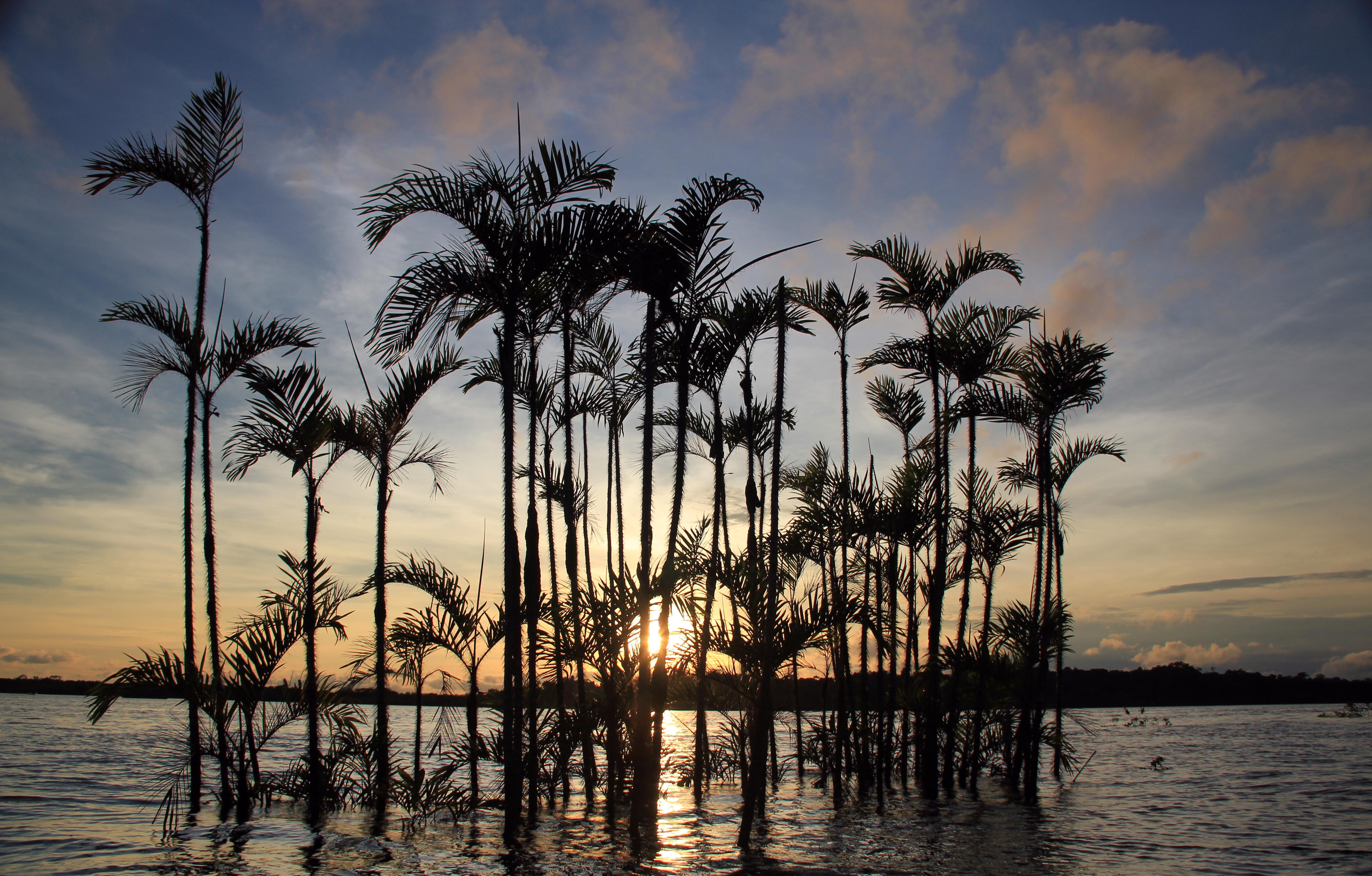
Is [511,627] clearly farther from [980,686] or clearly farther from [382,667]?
[980,686]

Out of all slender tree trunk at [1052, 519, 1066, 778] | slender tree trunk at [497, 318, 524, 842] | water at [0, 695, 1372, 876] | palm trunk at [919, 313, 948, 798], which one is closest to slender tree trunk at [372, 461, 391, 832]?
water at [0, 695, 1372, 876]

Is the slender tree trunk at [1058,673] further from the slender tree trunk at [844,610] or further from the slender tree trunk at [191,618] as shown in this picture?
the slender tree trunk at [191,618]

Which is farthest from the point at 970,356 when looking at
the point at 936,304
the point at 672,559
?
the point at 672,559

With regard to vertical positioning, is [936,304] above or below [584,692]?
above

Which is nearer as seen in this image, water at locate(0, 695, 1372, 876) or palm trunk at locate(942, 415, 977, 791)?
water at locate(0, 695, 1372, 876)

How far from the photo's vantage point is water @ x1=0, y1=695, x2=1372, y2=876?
7164 mm

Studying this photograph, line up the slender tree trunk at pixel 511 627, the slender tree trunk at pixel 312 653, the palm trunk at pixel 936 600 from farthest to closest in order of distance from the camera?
the palm trunk at pixel 936 600 → the slender tree trunk at pixel 312 653 → the slender tree trunk at pixel 511 627

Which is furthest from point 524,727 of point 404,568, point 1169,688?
point 1169,688

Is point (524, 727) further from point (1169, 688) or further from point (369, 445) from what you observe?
point (1169, 688)

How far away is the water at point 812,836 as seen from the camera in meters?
7.16

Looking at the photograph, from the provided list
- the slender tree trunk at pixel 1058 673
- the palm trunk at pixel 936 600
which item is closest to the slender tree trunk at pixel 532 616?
the palm trunk at pixel 936 600

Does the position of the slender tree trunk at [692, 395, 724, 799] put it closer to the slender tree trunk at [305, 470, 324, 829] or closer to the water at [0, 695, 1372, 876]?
the water at [0, 695, 1372, 876]

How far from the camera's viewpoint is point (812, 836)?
8.71 m

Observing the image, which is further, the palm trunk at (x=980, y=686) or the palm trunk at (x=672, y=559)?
the palm trunk at (x=980, y=686)
